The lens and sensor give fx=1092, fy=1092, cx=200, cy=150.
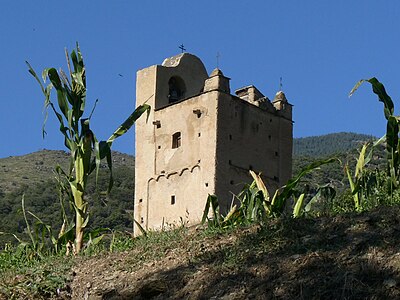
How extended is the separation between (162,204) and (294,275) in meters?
21.7

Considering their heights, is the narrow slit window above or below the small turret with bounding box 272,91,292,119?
below

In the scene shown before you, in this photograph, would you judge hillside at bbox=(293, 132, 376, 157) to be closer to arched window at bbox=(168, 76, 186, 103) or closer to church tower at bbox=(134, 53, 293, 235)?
church tower at bbox=(134, 53, 293, 235)

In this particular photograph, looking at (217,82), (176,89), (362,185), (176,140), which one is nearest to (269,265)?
(362,185)

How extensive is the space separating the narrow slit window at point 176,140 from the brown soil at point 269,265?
64.7ft

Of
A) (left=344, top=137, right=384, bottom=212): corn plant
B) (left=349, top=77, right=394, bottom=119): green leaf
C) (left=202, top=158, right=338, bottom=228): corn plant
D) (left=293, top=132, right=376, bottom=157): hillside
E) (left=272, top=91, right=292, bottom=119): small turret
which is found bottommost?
(left=202, top=158, right=338, bottom=228): corn plant

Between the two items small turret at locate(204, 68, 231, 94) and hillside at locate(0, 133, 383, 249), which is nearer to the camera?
small turret at locate(204, 68, 231, 94)

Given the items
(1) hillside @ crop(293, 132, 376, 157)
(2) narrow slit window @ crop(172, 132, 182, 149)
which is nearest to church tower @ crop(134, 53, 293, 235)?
(2) narrow slit window @ crop(172, 132, 182, 149)

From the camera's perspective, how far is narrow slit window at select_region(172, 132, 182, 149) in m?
30.0

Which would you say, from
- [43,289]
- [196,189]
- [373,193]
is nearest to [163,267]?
[43,289]

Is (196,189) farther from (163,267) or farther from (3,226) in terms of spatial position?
(163,267)

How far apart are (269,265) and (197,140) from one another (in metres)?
21.1

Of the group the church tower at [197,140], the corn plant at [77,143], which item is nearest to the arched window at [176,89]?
the church tower at [197,140]

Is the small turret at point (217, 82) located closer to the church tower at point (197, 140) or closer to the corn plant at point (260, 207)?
the church tower at point (197, 140)

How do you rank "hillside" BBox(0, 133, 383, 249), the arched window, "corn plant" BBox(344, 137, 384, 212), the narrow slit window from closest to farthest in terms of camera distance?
"corn plant" BBox(344, 137, 384, 212) → the narrow slit window → the arched window → "hillside" BBox(0, 133, 383, 249)
